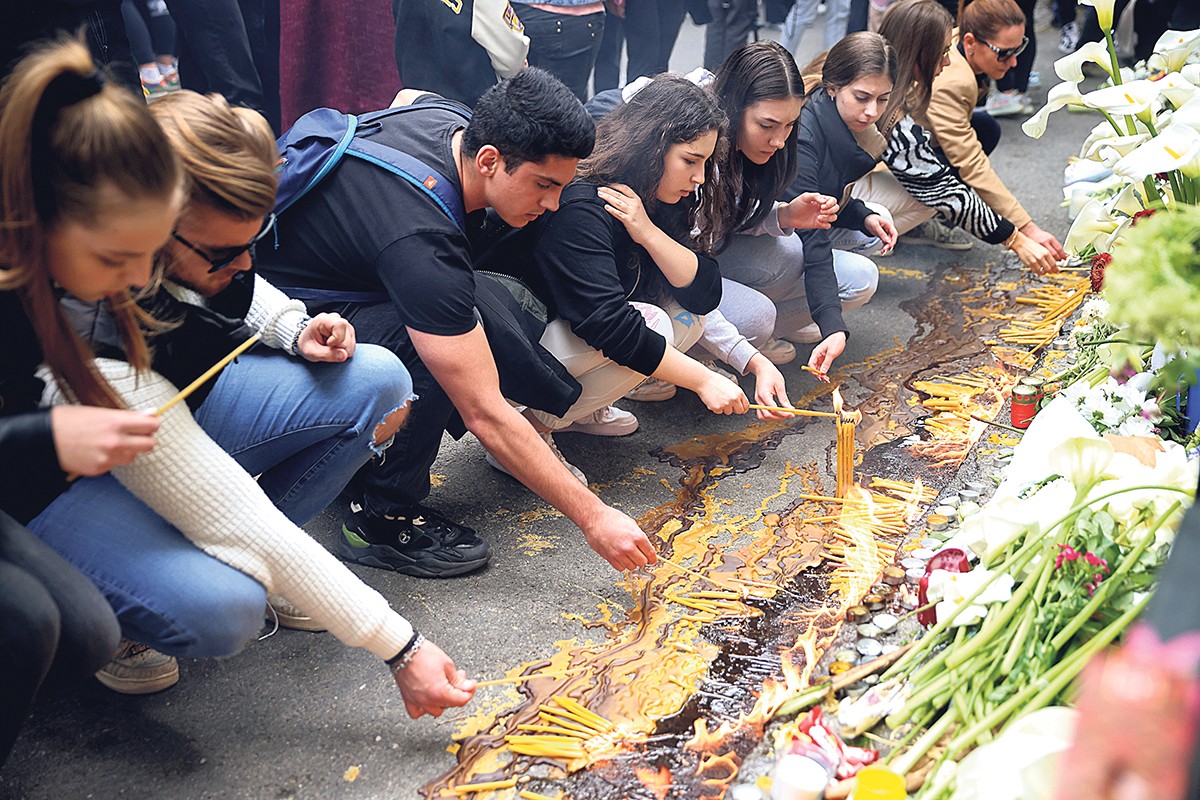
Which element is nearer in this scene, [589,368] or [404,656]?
[404,656]

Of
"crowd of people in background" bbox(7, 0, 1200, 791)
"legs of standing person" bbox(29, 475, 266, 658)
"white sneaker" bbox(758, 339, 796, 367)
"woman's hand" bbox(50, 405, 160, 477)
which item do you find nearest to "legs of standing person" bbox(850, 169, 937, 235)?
"crowd of people in background" bbox(7, 0, 1200, 791)

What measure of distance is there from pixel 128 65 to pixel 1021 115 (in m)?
5.06

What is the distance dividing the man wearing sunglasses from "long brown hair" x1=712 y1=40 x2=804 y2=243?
1075 millimetres

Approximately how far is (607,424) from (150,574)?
5.19 feet

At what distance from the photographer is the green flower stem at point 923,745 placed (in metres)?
1.63

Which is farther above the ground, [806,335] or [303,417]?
[303,417]

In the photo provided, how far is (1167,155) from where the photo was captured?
2.03m

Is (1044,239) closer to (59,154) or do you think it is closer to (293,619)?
(293,619)

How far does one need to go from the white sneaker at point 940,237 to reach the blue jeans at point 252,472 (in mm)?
3067

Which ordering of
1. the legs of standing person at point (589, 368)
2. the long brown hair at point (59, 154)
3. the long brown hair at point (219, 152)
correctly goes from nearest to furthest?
the long brown hair at point (59, 154) → the long brown hair at point (219, 152) → the legs of standing person at point (589, 368)

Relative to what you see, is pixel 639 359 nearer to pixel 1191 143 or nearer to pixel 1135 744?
pixel 1191 143

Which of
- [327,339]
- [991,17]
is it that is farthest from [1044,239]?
[327,339]

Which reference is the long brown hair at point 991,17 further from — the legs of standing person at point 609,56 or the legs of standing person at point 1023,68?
the legs of standing person at point 1023,68

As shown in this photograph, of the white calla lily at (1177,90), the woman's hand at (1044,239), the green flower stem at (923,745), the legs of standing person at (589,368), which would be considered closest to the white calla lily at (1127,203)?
the white calla lily at (1177,90)
